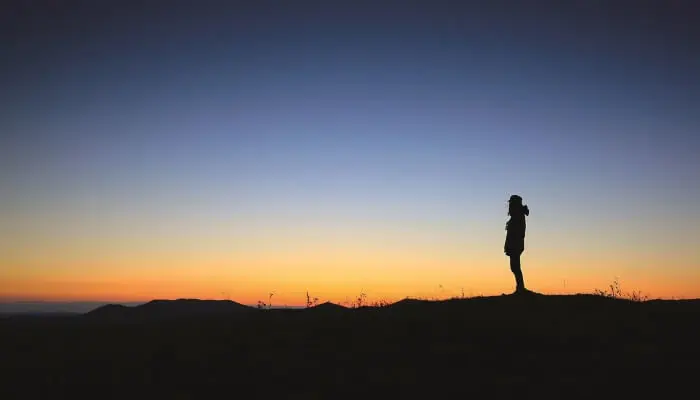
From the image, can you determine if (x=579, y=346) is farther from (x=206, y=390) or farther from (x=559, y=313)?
(x=206, y=390)

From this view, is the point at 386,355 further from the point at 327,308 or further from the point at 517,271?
the point at 517,271

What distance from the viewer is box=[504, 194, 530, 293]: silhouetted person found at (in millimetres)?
17984

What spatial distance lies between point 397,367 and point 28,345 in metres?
9.89

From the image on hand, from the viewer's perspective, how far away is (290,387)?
984 centimetres

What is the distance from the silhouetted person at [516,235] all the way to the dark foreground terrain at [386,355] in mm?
1815

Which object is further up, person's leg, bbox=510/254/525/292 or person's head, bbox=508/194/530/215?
person's head, bbox=508/194/530/215

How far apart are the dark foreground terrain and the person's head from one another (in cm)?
329

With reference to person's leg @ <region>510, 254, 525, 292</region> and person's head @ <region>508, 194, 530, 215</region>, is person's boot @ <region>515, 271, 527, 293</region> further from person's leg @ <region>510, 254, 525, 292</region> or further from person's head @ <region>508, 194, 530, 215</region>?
person's head @ <region>508, 194, 530, 215</region>

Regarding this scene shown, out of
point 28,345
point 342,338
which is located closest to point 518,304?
point 342,338

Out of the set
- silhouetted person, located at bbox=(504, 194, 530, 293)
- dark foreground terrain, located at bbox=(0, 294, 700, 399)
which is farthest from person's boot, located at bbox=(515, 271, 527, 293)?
dark foreground terrain, located at bbox=(0, 294, 700, 399)

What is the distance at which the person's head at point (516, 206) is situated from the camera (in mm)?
18180

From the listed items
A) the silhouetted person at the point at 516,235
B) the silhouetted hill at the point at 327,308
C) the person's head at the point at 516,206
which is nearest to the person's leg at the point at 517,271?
the silhouetted person at the point at 516,235

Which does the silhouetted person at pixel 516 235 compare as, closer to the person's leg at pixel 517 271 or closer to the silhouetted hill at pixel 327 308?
the person's leg at pixel 517 271

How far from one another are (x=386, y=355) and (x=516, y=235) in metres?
8.58
